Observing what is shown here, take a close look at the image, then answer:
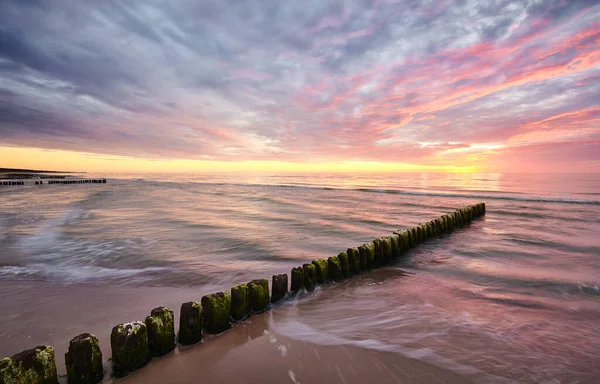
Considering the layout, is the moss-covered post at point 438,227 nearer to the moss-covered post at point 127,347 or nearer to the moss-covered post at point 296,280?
the moss-covered post at point 296,280

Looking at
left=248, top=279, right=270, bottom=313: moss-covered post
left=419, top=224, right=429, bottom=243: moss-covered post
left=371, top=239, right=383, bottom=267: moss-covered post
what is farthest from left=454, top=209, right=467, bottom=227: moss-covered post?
left=248, top=279, right=270, bottom=313: moss-covered post

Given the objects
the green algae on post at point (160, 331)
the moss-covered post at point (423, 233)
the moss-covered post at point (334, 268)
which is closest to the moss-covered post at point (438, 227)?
the moss-covered post at point (423, 233)

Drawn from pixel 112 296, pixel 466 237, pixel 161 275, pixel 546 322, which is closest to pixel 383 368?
pixel 546 322

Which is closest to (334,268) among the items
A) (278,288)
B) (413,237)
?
(278,288)

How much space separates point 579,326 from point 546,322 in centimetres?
54

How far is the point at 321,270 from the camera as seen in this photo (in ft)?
24.3

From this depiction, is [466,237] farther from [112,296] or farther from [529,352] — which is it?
[112,296]

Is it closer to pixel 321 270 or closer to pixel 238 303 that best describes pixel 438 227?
pixel 321 270

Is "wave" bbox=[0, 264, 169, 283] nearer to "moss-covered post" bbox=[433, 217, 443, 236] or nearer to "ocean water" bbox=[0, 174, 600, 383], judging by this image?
"ocean water" bbox=[0, 174, 600, 383]

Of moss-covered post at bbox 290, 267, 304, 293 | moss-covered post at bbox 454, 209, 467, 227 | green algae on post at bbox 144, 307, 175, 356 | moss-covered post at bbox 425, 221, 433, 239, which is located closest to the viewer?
green algae on post at bbox 144, 307, 175, 356

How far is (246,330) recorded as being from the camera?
202 inches

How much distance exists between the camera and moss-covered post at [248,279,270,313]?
222 inches

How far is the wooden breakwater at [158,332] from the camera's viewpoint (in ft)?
10.5

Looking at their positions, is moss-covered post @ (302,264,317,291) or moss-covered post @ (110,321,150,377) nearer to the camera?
moss-covered post @ (110,321,150,377)
